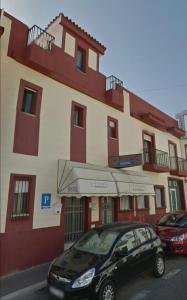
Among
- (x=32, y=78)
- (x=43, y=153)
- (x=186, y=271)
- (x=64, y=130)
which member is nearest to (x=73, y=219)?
(x=43, y=153)

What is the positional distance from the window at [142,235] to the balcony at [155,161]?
8217 millimetres

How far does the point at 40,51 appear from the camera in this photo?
923 centimetres

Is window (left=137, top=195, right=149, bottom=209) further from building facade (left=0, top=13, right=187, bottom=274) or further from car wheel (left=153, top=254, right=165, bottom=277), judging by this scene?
car wheel (left=153, top=254, right=165, bottom=277)

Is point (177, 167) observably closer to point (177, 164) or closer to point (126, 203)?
point (177, 164)

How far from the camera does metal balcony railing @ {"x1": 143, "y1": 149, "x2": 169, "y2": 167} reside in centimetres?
1587

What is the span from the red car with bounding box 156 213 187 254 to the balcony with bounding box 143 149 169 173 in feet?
16.1

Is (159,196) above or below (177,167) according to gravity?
below

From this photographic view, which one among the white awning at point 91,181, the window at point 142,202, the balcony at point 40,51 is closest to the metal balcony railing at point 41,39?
the balcony at point 40,51

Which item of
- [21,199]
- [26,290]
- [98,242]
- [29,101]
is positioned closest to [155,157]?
[29,101]

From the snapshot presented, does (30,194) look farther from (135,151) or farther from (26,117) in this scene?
(135,151)

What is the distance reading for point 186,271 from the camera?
305 inches

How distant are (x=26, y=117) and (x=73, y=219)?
4987mm

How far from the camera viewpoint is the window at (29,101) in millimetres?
9175

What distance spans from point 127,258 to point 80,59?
33.1ft
